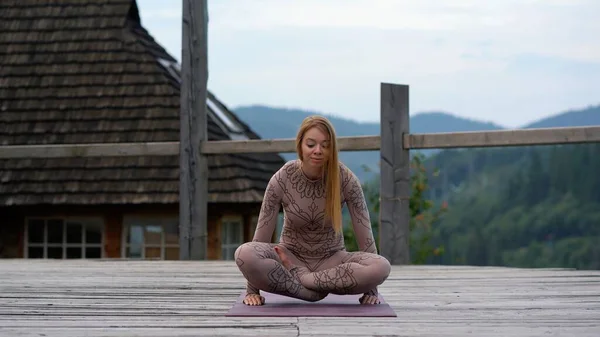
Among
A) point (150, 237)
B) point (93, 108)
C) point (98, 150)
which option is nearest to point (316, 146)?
point (98, 150)

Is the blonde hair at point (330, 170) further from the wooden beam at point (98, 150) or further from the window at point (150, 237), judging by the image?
the window at point (150, 237)

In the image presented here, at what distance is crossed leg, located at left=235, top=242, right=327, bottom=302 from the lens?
3.92 metres

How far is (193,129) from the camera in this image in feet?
23.1

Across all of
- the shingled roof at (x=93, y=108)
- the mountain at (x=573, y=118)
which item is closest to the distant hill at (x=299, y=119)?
the mountain at (x=573, y=118)

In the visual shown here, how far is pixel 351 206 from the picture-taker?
13.6 feet

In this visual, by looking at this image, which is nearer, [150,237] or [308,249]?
[308,249]

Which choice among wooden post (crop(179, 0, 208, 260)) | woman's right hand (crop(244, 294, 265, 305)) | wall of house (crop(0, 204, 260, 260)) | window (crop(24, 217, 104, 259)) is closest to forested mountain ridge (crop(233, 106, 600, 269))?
wall of house (crop(0, 204, 260, 260))

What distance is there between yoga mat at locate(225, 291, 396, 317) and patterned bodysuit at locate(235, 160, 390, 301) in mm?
62

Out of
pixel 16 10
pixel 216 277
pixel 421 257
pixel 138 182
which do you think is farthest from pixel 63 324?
pixel 421 257

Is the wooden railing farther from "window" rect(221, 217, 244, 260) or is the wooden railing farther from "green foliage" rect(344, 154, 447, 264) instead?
"green foliage" rect(344, 154, 447, 264)

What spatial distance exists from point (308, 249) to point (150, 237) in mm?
9305

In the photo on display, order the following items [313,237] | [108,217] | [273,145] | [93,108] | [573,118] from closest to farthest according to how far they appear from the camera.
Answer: [313,237]
[273,145]
[108,217]
[93,108]
[573,118]

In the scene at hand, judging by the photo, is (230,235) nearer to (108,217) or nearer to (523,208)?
(108,217)

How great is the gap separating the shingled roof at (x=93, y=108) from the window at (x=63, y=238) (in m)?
0.70
